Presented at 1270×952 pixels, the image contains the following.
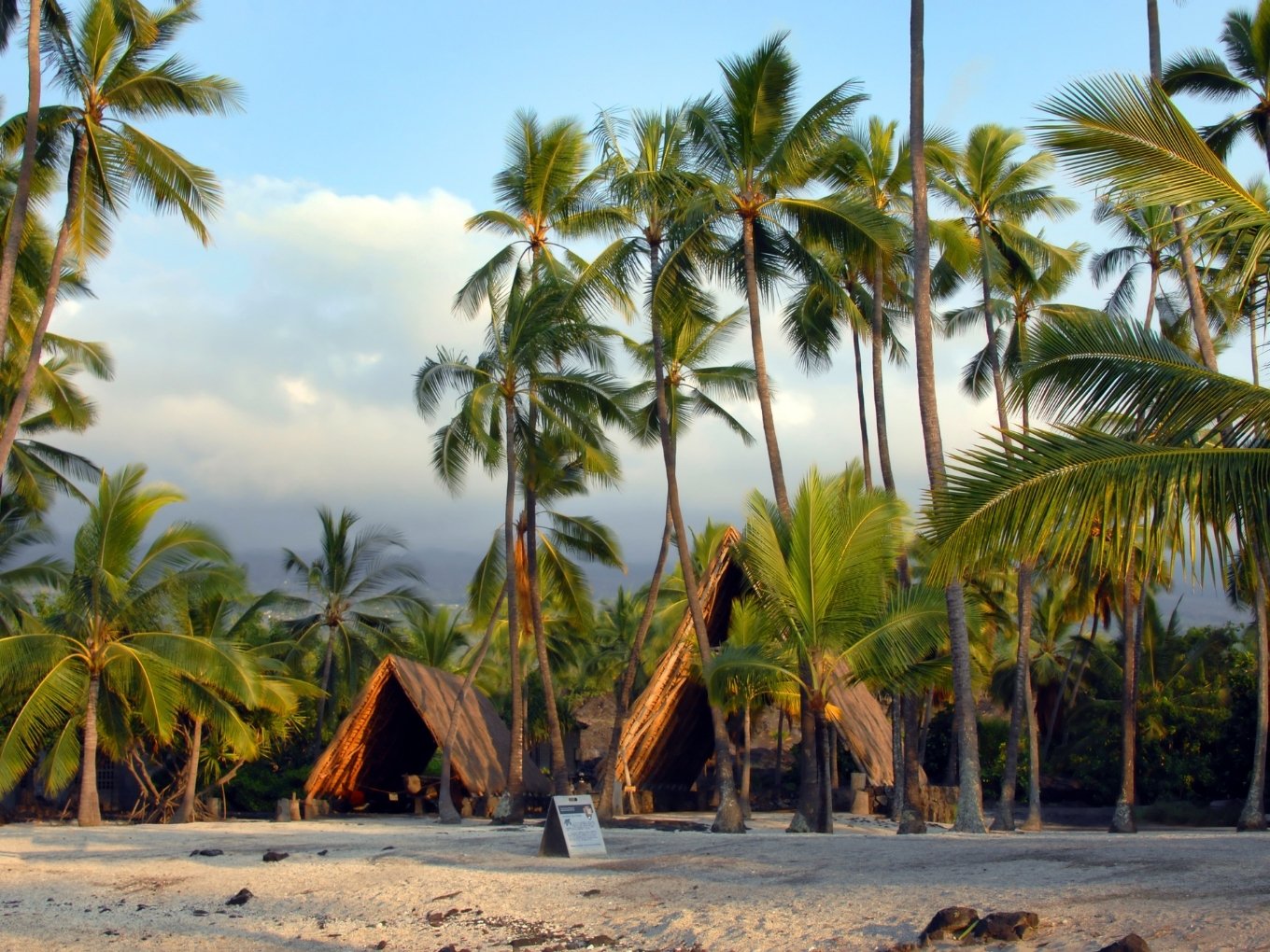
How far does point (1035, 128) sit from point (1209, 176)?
3.74 ft

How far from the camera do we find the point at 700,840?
1276 centimetres

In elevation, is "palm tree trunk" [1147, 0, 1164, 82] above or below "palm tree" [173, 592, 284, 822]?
above

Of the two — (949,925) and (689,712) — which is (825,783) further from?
(949,925)

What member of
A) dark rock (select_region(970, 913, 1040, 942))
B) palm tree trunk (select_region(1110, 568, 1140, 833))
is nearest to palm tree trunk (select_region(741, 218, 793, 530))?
palm tree trunk (select_region(1110, 568, 1140, 833))

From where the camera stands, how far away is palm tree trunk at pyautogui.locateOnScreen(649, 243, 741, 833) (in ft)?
52.7

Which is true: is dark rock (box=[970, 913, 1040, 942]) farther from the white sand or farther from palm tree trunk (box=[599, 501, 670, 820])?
palm tree trunk (box=[599, 501, 670, 820])

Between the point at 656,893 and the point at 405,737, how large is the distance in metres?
18.1

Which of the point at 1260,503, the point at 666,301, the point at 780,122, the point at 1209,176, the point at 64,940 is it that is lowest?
the point at 64,940

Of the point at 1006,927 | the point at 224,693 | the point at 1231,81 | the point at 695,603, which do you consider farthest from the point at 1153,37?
the point at 224,693

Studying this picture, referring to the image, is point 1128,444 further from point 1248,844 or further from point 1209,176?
point 1248,844

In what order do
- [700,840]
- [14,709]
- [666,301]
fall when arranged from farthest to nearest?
[14,709] < [666,301] < [700,840]

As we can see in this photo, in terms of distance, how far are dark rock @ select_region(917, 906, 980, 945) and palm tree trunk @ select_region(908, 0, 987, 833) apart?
24.8ft

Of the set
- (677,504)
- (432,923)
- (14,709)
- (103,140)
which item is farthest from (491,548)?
(432,923)

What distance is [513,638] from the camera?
69.5ft
